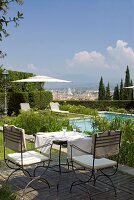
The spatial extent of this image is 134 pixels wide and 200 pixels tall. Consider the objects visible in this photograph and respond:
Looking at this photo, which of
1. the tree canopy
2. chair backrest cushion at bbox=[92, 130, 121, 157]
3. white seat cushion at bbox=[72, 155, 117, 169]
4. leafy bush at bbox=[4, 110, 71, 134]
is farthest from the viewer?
leafy bush at bbox=[4, 110, 71, 134]

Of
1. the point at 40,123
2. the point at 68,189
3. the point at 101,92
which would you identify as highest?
the point at 101,92

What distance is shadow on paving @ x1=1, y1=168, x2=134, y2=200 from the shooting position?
454 centimetres

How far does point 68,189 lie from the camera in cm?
485

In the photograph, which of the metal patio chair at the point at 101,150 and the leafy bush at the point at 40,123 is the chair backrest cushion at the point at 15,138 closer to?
the metal patio chair at the point at 101,150

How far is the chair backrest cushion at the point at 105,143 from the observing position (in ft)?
14.2

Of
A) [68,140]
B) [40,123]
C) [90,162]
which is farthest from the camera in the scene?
[40,123]

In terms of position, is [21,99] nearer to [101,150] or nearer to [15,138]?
[15,138]

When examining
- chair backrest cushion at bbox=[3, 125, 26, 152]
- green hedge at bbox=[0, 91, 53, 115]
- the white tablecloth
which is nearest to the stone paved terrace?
the white tablecloth

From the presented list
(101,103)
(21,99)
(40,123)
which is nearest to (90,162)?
(40,123)

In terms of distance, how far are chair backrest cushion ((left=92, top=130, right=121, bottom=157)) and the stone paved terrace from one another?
0.61m

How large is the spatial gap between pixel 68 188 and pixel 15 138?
1183 millimetres

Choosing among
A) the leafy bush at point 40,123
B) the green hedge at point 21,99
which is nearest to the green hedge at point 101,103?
the green hedge at point 21,99

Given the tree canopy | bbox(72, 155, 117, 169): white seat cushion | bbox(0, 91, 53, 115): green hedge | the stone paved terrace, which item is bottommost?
the stone paved terrace

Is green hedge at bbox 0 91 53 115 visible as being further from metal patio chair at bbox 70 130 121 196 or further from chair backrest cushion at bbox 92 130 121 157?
chair backrest cushion at bbox 92 130 121 157
